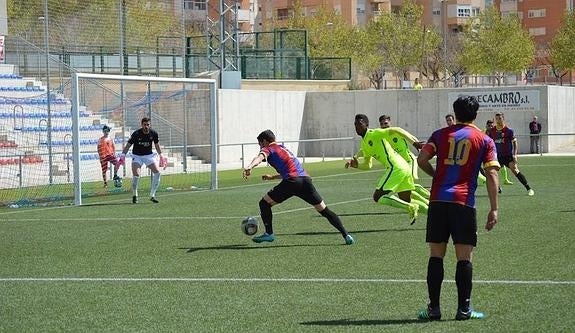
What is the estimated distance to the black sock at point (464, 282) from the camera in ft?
30.5

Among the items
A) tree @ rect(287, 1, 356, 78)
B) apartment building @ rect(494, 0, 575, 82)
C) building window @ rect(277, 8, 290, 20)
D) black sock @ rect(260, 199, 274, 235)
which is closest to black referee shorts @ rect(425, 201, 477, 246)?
black sock @ rect(260, 199, 274, 235)

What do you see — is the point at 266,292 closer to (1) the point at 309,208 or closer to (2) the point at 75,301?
(2) the point at 75,301

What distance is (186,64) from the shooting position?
4178cm

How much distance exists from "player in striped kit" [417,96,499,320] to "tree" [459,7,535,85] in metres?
70.7

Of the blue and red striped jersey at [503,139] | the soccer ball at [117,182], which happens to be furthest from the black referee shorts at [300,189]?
the soccer ball at [117,182]

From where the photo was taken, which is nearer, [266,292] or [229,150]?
[266,292]

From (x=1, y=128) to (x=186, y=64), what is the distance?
1218 centimetres

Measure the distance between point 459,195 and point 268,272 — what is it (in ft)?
13.0

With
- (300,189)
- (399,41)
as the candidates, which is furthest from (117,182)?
(399,41)

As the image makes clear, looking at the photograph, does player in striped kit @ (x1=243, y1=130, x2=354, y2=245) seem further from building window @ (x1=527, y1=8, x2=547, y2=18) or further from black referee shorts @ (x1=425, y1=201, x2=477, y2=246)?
building window @ (x1=527, y1=8, x2=547, y2=18)

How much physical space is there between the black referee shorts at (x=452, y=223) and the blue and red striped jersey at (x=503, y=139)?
1583 cm

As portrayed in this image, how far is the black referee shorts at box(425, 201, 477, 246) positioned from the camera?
30.6ft

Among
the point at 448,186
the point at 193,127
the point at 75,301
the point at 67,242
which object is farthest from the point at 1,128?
the point at 448,186

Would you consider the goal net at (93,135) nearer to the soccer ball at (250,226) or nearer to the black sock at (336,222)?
the soccer ball at (250,226)
